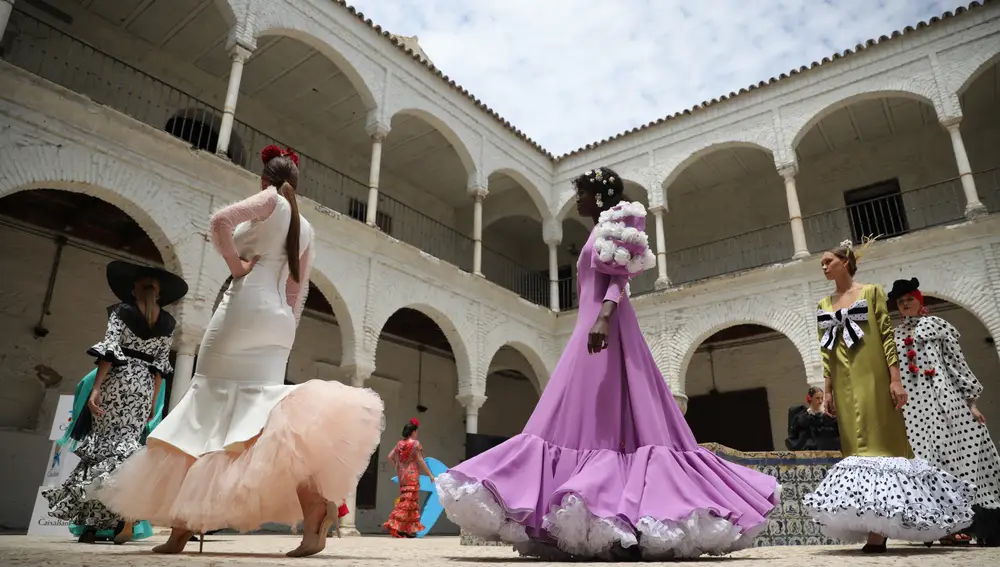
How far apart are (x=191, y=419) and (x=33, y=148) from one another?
637 centimetres

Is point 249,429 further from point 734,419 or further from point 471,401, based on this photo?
point 734,419

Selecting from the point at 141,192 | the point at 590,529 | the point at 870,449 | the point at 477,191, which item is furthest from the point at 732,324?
the point at 590,529

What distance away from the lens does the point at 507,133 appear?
14.6 meters

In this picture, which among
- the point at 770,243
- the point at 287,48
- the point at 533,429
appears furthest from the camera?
the point at 770,243

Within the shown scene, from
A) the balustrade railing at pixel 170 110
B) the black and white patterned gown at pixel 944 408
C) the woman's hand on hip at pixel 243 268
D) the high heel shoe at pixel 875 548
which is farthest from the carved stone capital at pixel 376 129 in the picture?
the high heel shoe at pixel 875 548

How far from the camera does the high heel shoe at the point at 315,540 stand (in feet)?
7.77

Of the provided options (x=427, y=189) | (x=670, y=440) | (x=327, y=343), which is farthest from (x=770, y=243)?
(x=670, y=440)

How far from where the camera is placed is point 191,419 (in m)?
2.45

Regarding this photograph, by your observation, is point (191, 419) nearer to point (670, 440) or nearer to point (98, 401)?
point (670, 440)

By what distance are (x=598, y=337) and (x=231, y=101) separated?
318 inches

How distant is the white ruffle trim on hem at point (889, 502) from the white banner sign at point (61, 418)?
23.6ft

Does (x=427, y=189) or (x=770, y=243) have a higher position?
(x=427, y=189)

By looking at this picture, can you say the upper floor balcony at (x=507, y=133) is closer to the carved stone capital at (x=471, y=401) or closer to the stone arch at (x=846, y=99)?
the stone arch at (x=846, y=99)

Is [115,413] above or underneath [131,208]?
underneath
